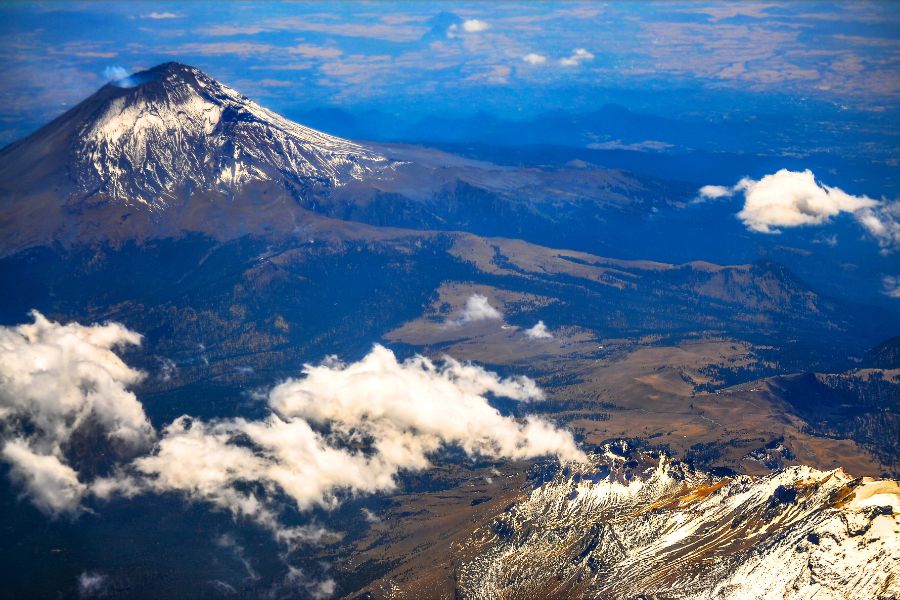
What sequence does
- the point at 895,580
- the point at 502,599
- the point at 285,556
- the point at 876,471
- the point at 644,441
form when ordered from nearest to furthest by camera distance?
the point at 895,580, the point at 502,599, the point at 285,556, the point at 876,471, the point at 644,441

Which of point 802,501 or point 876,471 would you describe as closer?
point 802,501

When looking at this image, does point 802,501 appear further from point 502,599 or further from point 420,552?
point 420,552

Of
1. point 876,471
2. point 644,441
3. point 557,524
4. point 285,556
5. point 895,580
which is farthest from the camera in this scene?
point 644,441

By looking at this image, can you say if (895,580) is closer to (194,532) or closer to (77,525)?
(194,532)

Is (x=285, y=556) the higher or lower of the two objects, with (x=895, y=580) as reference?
lower

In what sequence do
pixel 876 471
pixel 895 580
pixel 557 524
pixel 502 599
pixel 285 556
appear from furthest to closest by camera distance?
1. pixel 876 471
2. pixel 285 556
3. pixel 557 524
4. pixel 502 599
5. pixel 895 580

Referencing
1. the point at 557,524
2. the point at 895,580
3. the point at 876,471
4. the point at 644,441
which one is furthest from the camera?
the point at 644,441

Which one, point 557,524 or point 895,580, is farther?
point 557,524

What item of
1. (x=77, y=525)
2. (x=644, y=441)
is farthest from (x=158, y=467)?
(x=644, y=441)

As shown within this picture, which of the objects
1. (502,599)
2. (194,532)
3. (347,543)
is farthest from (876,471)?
(194,532)
